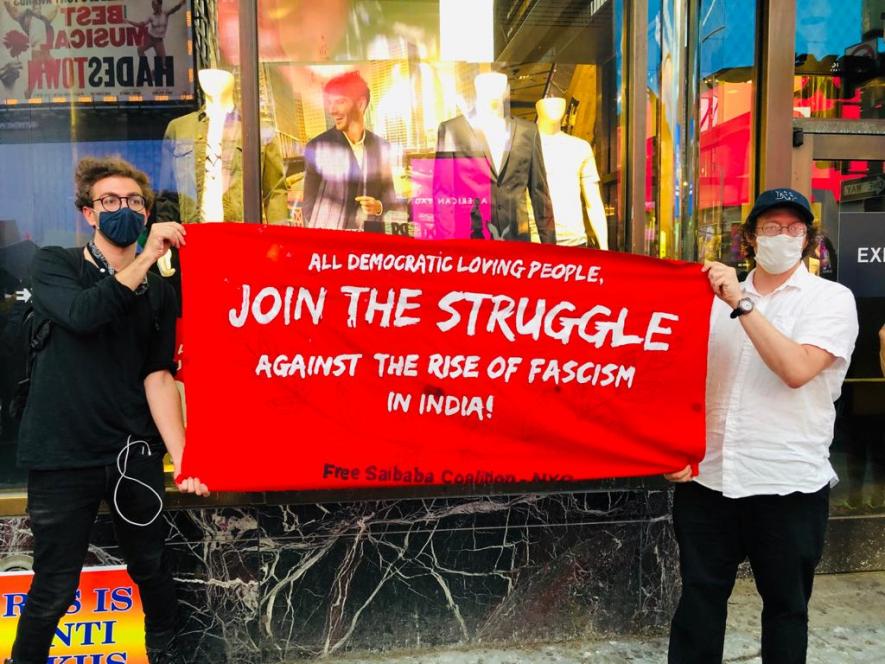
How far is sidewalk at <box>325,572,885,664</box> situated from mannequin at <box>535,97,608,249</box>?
1929 millimetres

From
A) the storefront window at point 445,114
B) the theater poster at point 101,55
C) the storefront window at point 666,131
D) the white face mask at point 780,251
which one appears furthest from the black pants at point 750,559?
the theater poster at point 101,55

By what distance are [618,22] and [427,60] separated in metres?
1.04

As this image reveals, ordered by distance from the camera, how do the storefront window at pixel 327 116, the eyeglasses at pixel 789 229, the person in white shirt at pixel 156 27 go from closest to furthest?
the eyeglasses at pixel 789 229, the storefront window at pixel 327 116, the person in white shirt at pixel 156 27

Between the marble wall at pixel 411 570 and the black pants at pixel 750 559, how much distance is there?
80 centimetres

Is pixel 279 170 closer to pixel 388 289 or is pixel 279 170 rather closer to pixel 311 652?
pixel 388 289

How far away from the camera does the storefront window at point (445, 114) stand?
3.86 m

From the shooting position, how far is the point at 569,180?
3893 millimetres

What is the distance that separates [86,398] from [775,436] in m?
2.22

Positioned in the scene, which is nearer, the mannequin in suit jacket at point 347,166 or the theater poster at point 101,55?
the theater poster at point 101,55

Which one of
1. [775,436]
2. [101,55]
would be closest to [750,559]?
[775,436]

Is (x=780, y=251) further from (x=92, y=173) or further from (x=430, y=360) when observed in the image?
(x=92, y=173)

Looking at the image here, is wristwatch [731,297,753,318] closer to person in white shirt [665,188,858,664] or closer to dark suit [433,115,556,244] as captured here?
person in white shirt [665,188,858,664]

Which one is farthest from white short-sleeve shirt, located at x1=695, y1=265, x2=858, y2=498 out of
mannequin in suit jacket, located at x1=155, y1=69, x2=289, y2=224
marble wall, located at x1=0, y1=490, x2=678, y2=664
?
mannequin in suit jacket, located at x1=155, y1=69, x2=289, y2=224

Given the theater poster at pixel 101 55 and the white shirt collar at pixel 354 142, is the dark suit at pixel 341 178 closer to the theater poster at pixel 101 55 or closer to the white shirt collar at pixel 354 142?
the white shirt collar at pixel 354 142
